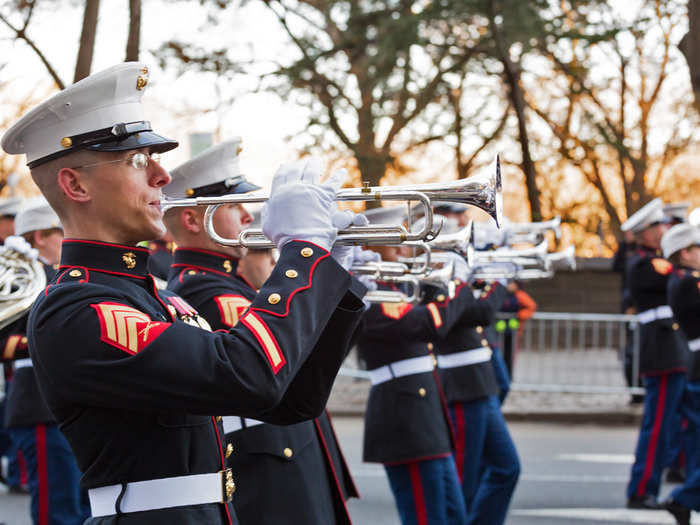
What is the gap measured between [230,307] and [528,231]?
4659 millimetres

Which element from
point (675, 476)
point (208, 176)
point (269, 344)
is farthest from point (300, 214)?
point (675, 476)

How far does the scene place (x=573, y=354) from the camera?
38.3 ft

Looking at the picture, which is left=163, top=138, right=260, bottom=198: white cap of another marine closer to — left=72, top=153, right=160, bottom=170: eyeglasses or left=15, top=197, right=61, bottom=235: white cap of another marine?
left=72, top=153, right=160, bottom=170: eyeglasses

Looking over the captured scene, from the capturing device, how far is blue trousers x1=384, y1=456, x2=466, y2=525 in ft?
15.1

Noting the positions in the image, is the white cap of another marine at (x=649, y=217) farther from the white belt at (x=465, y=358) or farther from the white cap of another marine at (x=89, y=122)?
the white cap of another marine at (x=89, y=122)

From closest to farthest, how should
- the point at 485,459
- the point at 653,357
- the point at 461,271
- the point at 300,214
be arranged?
1. the point at 300,214
2. the point at 461,271
3. the point at 485,459
4. the point at 653,357

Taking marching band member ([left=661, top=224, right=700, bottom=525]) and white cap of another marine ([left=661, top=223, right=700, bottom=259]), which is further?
white cap of another marine ([left=661, top=223, right=700, bottom=259])

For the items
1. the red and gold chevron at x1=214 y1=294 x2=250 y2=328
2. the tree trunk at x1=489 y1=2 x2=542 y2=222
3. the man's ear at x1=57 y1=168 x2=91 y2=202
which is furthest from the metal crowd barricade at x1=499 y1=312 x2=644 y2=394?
the man's ear at x1=57 y1=168 x2=91 y2=202

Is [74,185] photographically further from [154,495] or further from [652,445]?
[652,445]

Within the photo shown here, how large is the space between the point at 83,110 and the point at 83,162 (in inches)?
4.5

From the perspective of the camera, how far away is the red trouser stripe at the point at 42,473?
494cm

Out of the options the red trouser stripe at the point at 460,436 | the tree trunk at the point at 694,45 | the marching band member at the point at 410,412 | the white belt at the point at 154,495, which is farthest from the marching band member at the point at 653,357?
the white belt at the point at 154,495

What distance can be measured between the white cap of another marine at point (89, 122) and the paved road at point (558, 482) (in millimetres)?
4418

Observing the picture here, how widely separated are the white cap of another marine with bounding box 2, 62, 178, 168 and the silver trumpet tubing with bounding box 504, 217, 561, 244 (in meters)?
4.98
